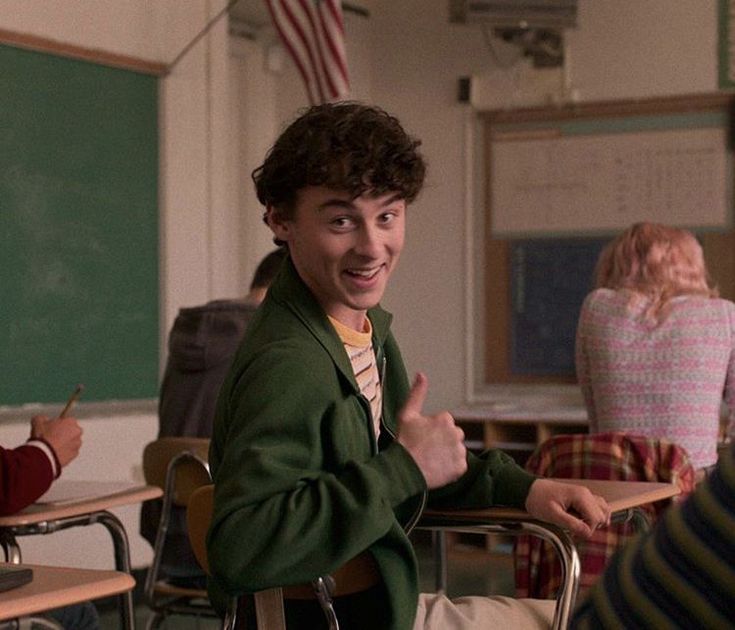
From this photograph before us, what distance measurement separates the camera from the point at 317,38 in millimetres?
→ 5441

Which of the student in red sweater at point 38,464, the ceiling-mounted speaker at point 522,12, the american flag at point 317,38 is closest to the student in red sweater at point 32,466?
the student in red sweater at point 38,464

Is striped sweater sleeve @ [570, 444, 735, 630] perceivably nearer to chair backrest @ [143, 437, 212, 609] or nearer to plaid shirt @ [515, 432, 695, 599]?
plaid shirt @ [515, 432, 695, 599]

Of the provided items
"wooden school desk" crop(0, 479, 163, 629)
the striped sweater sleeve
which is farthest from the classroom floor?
the striped sweater sleeve

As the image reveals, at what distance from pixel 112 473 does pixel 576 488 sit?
10.7ft

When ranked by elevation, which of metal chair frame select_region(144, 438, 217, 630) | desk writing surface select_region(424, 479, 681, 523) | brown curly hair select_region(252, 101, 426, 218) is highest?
brown curly hair select_region(252, 101, 426, 218)

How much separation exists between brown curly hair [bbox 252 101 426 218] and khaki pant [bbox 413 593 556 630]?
617 millimetres

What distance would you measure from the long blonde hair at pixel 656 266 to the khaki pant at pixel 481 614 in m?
1.57

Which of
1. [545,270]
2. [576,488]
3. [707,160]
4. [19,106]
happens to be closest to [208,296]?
[19,106]

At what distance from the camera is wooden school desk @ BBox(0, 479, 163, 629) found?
2.62 m

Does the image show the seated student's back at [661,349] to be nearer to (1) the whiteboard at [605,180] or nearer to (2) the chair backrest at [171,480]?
(2) the chair backrest at [171,480]

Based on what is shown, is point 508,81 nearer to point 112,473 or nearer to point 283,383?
point 112,473

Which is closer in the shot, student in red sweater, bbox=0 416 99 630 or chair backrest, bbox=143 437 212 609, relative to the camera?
student in red sweater, bbox=0 416 99 630

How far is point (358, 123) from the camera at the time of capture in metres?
1.91

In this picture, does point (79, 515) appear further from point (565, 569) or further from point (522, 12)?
point (522, 12)
